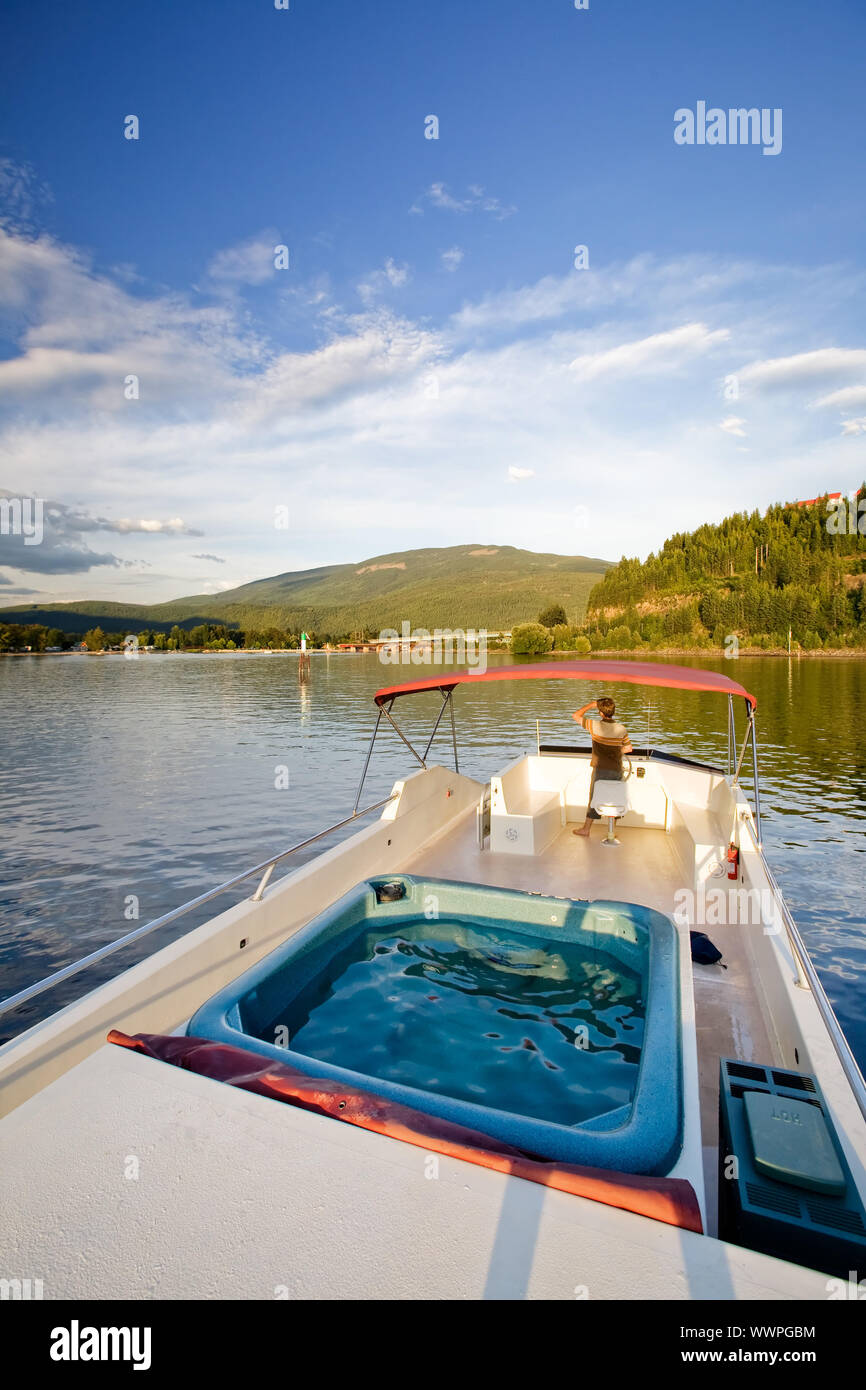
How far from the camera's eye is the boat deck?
13.2 feet

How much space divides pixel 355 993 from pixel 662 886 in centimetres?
329

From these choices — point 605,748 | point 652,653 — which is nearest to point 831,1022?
point 605,748

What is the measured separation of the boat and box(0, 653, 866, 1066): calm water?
290 centimetres

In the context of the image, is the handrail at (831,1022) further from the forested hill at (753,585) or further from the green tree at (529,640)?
the forested hill at (753,585)

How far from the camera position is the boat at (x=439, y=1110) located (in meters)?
1.83

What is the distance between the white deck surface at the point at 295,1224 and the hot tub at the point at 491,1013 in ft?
1.86

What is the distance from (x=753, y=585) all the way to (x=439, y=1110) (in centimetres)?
11943

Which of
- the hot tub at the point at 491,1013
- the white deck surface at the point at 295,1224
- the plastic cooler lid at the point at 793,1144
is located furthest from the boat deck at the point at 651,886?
the white deck surface at the point at 295,1224

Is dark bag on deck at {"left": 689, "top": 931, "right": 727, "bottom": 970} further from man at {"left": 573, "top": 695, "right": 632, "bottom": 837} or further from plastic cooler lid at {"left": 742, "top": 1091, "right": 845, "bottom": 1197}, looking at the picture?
man at {"left": 573, "top": 695, "right": 632, "bottom": 837}

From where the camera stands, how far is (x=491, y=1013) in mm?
4414

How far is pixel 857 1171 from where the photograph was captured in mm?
2393

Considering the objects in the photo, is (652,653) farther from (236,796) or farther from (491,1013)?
(491,1013)
